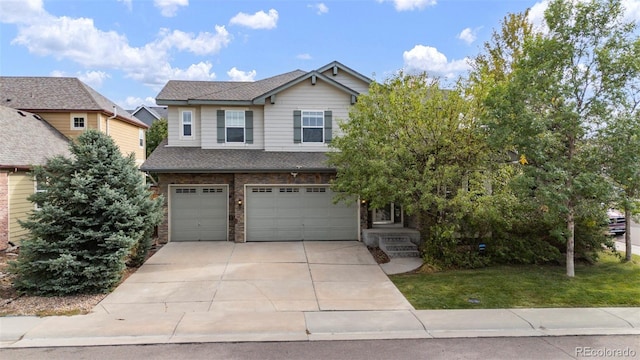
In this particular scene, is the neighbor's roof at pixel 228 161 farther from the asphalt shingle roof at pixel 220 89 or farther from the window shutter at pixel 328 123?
the asphalt shingle roof at pixel 220 89

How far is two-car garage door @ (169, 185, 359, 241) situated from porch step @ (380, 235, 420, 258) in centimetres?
180

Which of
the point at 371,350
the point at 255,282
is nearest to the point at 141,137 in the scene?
the point at 255,282

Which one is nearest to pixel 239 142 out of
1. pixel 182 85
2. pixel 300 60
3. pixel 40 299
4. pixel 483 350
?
pixel 182 85

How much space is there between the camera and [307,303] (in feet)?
29.3

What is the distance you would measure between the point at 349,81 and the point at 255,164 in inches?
228

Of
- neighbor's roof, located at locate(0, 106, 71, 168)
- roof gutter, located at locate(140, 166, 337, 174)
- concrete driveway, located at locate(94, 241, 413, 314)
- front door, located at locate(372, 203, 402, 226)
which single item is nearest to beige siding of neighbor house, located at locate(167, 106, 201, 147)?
roof gutter, located at locate(140, 166, 337, 174)

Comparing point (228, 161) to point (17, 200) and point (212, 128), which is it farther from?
point (17, 200)

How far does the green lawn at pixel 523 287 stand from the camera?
902 cm

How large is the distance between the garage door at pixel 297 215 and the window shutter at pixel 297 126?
214 centimetres

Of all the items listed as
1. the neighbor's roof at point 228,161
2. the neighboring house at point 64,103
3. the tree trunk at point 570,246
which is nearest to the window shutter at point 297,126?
the neighbor's roof at point 228,161

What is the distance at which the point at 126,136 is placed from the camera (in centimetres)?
2506

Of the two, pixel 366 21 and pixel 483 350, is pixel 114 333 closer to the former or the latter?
pixel 483 350

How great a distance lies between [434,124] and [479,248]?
415 centimetres

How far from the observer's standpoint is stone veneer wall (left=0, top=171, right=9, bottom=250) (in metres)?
14.1
